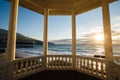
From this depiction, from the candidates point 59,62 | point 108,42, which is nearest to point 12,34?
point 59,62

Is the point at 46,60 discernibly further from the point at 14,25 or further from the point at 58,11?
the point at 58,11

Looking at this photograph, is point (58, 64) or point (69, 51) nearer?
point (58, 64)

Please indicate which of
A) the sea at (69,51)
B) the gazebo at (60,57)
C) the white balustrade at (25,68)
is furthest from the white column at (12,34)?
the sea at (69,51)

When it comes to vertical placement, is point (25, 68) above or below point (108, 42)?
below

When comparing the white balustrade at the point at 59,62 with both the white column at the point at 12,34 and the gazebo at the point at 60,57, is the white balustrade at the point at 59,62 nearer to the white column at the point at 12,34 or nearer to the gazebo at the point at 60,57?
the gazebo at the point at 60,57

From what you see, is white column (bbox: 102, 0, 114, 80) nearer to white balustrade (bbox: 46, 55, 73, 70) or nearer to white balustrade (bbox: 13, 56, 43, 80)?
white balustrade (bbox: 46, 55, 73, 70)

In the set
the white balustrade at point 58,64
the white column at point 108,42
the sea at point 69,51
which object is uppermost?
the white column at point 108,42

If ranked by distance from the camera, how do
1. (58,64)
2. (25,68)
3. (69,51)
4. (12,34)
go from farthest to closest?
1. (69,51)
2. (58,64)
3. (25,68)
4. (12,34)

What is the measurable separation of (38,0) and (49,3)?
0.60 meters

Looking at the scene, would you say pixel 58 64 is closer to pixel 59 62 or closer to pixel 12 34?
pixel 59 62

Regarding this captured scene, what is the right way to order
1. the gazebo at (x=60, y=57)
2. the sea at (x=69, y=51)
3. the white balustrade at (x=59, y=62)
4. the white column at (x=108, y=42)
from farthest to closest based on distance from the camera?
1. the sea at (x=69, y=51)
2. the white balustrade at (x=59, y=62)
3. the gazebo at (x=60, y=57)
4. the white column at (x=108, y=42)

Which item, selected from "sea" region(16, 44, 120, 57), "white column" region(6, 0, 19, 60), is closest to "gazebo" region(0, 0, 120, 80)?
"white column" region(6, 0, 19, 60)

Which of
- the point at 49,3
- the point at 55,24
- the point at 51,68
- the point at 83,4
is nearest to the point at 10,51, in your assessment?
the point at 51,68

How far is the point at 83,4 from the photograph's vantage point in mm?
3883
